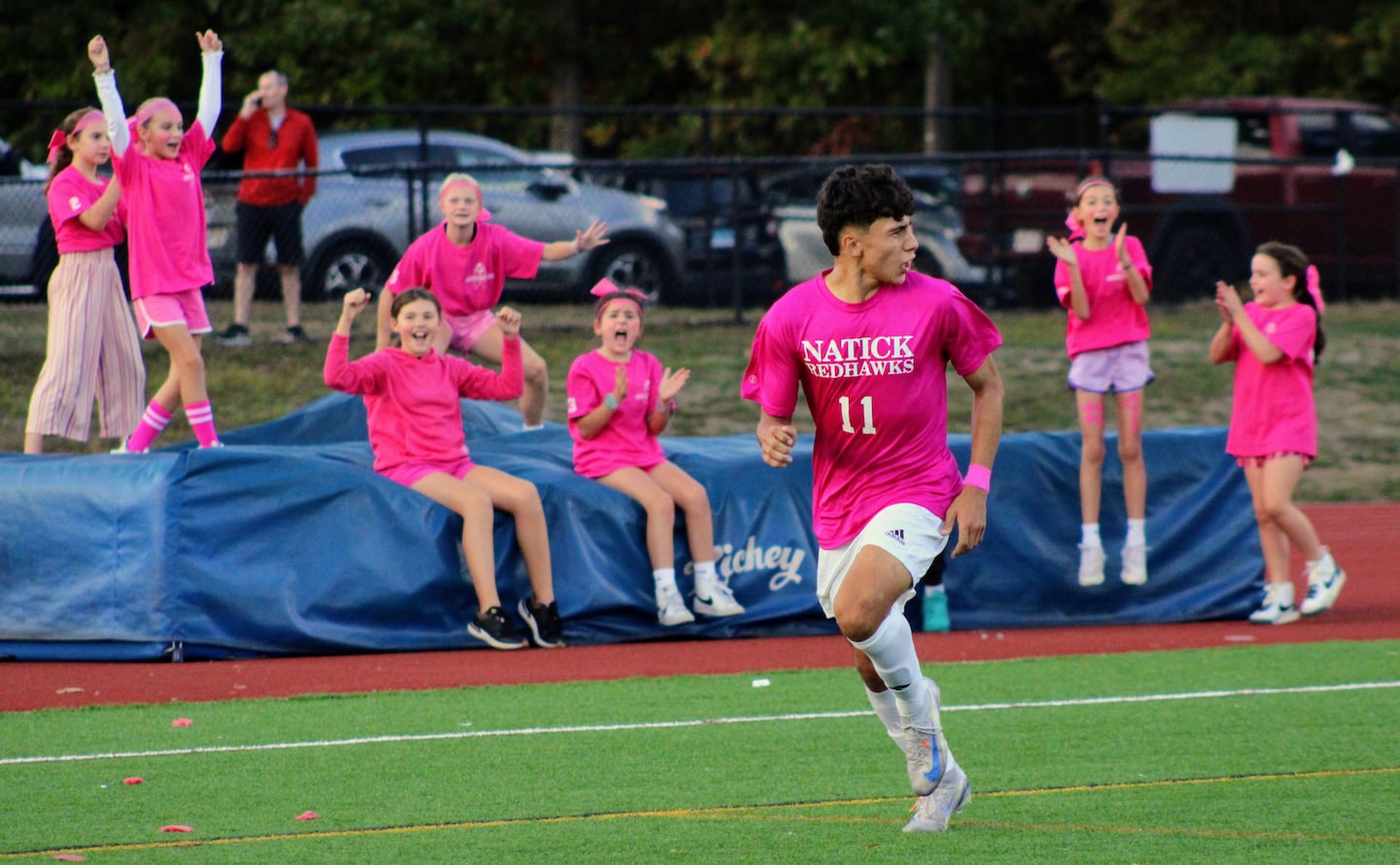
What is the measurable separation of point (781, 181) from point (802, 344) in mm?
12372

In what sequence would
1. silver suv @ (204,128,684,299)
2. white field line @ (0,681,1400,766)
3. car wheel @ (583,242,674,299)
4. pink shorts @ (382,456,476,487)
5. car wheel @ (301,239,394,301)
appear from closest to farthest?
white field line @ (0,681,1400,766), pink shorts @ (382,456,476,487), silver suv @ (204,128,684,299), car wheel @ (301,239,394,301), car wheel @ (583,242,674,299)

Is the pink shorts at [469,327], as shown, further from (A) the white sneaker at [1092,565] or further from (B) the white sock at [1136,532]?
(B) the white sock at [1136,532]

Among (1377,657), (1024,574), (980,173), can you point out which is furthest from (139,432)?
(980,173)

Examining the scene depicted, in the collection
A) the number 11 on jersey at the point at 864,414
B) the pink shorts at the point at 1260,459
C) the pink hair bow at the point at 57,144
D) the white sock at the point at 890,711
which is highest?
the pink hair bow at the point at 57,144

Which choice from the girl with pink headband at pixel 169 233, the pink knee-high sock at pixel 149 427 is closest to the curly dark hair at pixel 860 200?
the girl with pink headband at pixel 169 233

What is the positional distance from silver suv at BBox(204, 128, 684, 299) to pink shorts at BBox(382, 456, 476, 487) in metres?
6.09

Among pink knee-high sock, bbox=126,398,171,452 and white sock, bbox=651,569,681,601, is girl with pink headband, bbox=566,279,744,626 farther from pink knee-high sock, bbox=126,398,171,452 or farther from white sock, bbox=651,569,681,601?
pink knee-high sock, bbox=126,398,171,452

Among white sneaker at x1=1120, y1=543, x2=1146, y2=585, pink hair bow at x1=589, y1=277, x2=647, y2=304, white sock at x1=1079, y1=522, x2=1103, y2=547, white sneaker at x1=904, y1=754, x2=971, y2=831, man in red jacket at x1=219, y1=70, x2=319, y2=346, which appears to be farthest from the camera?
man in red jacket at x1=219, y1=70, x2=319, y2=346

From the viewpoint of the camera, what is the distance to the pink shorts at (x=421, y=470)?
922 cm

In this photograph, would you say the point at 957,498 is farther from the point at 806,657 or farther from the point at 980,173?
the point at 980,173

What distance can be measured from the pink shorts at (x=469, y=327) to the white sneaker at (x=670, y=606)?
7.20 feet

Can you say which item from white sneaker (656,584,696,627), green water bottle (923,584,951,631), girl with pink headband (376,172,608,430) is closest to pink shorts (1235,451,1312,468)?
green water bottle (923,584,951,631)

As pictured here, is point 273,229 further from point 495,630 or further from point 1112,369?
point 1112,369

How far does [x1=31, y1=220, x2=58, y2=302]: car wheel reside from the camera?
15.3 m
